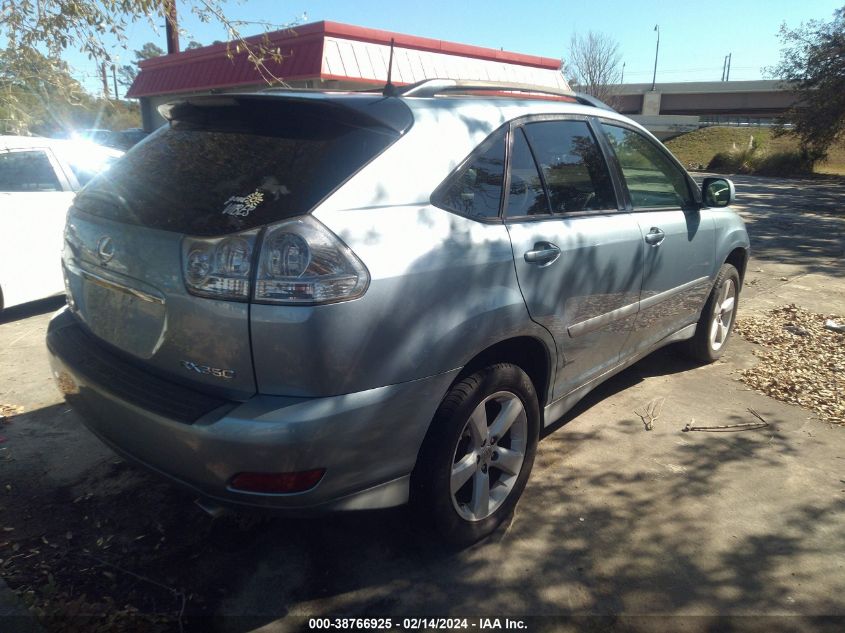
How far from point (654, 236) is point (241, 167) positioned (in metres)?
2.33

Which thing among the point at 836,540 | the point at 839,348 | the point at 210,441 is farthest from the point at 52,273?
the point at 839,348

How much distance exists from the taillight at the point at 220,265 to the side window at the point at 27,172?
4.61 metres

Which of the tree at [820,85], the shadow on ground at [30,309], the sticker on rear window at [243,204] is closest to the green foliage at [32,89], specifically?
the shadow on ground at [30,309]

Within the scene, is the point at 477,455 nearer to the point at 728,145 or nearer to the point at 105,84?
the point at 105,84

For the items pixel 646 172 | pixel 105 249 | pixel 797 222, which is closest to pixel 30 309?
pixel 105 249

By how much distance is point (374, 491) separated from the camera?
2332 millimetres

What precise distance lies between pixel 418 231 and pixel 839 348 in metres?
4.52

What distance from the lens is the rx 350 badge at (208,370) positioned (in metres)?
2.15

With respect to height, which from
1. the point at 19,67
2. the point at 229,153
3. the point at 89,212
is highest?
the point at 19,67

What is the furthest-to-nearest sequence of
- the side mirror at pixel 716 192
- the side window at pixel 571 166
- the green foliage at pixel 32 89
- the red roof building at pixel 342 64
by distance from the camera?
the red roof building at pixel 342 64 → the green foliage at pixel 32 89 → the side mirror at pixel 716 192 → the side window at pixel 571 166

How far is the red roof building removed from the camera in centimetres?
1506

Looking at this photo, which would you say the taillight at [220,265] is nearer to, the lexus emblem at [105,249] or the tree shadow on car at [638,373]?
the lexus emblem at [105,249]

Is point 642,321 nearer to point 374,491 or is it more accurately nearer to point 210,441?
point 374,491

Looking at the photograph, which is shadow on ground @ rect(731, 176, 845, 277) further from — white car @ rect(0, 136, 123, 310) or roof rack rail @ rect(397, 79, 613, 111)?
white car @ rect(0, 136, 123, 310)
